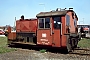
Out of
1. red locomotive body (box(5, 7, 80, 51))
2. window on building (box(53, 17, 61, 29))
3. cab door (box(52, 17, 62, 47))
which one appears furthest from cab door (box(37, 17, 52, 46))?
window on building (box(53, 17, 61, 29))

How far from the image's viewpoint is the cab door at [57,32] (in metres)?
11.1

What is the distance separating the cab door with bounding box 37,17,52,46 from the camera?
459 inches

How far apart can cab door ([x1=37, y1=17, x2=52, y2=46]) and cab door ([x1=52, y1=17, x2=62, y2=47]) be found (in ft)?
1.16

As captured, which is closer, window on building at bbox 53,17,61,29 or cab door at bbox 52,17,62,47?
cab door at bbox 52,17,62,47

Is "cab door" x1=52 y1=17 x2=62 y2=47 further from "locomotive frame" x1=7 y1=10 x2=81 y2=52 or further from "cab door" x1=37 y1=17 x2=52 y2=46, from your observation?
"cab door" x1=37 y1=17 x2=52 y2=46

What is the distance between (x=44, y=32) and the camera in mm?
11875

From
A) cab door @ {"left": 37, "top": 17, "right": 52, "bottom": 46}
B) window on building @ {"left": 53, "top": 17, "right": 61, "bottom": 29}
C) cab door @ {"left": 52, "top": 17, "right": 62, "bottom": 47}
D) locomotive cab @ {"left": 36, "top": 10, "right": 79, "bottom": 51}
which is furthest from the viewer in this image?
cab door @ {"left": 37, "top": 17, "right": 52, "bottom": 46}

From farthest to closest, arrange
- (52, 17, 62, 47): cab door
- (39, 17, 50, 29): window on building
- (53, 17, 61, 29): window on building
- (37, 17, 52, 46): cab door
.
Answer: (39, 17, 50, 29): window on building, (37, 17, 52, 46): cab door, (53, 17, 61, 29): window on building, (52, 17, 62, 47): cab door

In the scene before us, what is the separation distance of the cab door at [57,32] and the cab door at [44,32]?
0.35m

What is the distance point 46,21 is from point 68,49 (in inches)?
103

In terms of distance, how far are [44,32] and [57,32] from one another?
1.11m

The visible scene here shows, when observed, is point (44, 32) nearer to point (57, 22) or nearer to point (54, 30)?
point (54, 30)

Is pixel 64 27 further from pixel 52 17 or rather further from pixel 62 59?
pixel 62 59

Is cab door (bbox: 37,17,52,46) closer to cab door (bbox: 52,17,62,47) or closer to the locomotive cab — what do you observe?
the locomotive cab
